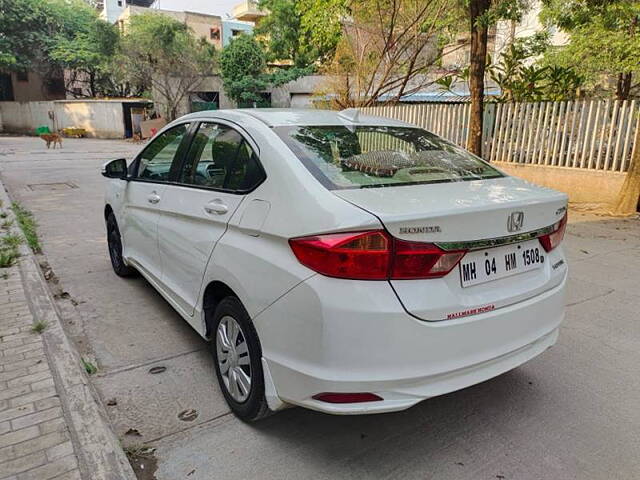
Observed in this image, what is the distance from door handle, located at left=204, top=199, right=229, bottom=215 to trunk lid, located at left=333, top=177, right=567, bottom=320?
2.49 ft

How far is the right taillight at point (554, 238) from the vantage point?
2610 millimetres

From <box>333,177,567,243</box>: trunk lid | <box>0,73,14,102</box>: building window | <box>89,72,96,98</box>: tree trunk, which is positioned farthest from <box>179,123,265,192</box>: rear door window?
<box>0,73,14,102</box>: building window

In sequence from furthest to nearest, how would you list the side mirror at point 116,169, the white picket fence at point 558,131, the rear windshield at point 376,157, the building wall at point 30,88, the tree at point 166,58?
Answer: 1. the building wall at point 30,88
2. the tree at point 166,58
3. the white picket fence at point 558,131
4. the side mirror at point 116,169
5. the rear windshield at point 376,157

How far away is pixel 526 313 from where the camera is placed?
2441 mm

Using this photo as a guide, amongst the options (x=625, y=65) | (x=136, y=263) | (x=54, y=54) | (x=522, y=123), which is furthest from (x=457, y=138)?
(x=54, y=54)

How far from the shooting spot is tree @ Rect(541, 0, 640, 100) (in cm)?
786

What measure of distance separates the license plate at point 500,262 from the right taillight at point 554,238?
4 cm

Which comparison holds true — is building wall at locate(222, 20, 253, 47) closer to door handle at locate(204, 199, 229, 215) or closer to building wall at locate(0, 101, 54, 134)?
building wall at locate(0, 101, 54, 134)

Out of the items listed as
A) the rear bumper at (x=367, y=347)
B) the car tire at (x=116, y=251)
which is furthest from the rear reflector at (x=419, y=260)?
the car tire at (x=116, y=251)

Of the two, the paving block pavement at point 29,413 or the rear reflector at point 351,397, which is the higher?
the rear reflector at point 351,397

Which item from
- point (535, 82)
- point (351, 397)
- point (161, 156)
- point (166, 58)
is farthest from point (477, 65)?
point (166, 58)

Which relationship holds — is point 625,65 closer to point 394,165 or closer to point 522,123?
point 522,123

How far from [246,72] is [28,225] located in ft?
73.2

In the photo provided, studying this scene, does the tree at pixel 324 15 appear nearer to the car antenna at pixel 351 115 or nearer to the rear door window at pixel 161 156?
the rear door window at pixel 161 156
